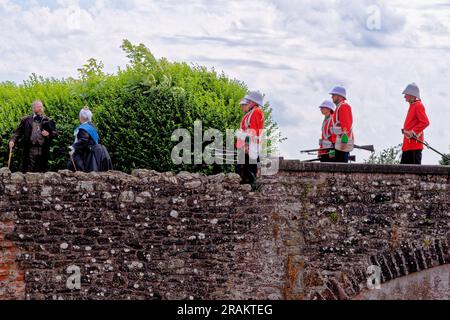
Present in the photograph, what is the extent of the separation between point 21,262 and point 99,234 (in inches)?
49.1

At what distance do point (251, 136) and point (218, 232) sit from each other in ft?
5.69

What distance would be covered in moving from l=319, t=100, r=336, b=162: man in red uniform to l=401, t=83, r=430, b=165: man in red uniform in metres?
1.29

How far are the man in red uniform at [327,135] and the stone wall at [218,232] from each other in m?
0.98

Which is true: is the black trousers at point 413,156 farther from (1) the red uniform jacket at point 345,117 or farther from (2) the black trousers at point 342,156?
(1) the red uniform jacket at point 345,117

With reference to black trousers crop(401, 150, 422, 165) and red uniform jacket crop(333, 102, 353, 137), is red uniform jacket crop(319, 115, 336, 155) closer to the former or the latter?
red uniform jacket crop(333, 102, 353, 137)

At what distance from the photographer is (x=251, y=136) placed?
67.1ft

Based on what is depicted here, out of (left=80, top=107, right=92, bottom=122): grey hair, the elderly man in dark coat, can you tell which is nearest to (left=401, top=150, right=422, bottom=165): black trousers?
(left=80, top=107, right=92, bottom=122): grey hair

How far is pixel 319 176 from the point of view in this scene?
20078mm

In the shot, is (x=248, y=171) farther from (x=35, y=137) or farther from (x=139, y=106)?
(x=35, y=137)

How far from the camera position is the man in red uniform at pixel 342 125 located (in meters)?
20.8

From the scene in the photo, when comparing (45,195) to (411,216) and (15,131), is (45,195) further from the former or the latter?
(411,216)
